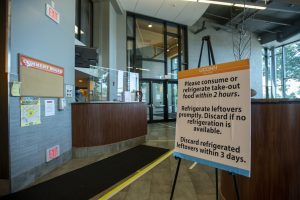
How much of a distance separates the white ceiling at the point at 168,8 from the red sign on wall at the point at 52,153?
5.81 meters

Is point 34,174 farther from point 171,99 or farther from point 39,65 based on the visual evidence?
point 171,99

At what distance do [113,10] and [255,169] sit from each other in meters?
7.05

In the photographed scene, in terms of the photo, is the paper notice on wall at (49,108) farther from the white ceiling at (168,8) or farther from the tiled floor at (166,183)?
the white ceiling at (168,8)

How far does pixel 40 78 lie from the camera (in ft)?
8.66

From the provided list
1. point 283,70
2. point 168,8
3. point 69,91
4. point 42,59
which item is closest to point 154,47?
point 168,8

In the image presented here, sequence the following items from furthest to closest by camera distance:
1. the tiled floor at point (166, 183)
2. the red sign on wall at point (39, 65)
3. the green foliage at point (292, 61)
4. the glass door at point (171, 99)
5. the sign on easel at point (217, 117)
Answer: the green foliage at point (292, 61) < the glass door at point (171, 99) < the red sign on wall at point (39, 65) < the tiled floor at point (166, 183) < the sign on easel at point (217, 117)

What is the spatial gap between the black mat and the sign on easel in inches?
53.6

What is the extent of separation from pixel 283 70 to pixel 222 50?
11.9 feet

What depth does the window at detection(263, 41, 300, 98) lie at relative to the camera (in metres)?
9.24

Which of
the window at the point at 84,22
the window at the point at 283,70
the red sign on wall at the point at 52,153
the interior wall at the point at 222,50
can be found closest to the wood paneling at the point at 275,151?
the red sign on wall at the point at 52,153

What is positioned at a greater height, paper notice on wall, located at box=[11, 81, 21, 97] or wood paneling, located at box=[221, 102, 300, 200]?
paper notice on wall, located at box=[11, 81, 21, 97]

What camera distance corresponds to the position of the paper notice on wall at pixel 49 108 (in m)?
2.77

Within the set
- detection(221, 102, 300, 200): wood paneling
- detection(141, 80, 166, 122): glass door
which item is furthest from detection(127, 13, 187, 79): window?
detection(221, 102, 300, 200): wood paneling

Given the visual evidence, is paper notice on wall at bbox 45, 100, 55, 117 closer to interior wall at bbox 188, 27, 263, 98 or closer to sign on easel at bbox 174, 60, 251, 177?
sign on easel at bbox 174, 60, 251, 177
